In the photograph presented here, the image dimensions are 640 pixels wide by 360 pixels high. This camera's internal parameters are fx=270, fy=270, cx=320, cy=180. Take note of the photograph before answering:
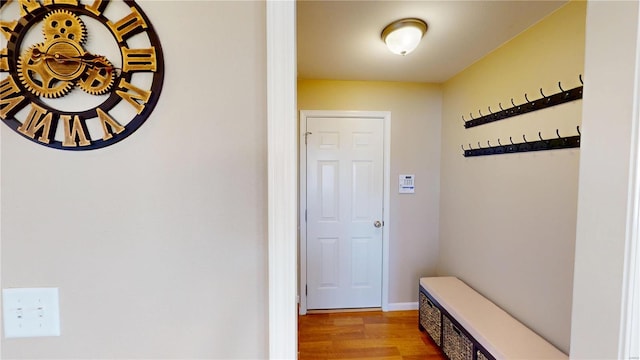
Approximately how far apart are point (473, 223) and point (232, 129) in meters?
2.32

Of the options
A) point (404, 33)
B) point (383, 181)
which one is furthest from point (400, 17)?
point (383, 181)

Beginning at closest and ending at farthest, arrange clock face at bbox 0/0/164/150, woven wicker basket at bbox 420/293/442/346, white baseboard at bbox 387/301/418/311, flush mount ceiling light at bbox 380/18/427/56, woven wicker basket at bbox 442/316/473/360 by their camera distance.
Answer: clock face at bbox 0/0/164/150 < flush mount ceiling light at bbox 380/18/427/56 < woven wicker basket at bbox 442/316/473/360 < woven wicker basket at bbox 420/293/442/346 < white baseboard at bbox 387/301/418/311

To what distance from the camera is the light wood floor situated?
7.26ft

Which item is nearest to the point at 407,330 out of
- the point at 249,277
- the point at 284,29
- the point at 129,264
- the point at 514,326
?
the point at 514,326

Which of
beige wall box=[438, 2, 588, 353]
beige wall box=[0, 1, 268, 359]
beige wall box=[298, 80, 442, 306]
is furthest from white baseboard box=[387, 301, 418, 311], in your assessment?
beige wall box=[0, 1, 268, 359]

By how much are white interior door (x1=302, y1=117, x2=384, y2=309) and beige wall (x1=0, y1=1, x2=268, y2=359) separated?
6.89 ft

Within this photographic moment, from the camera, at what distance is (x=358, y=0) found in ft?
4.87

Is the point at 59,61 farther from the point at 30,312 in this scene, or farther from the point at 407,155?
the point at 407,155

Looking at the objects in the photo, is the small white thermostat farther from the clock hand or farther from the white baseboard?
the clock hand

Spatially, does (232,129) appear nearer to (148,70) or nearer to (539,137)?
(148,70)

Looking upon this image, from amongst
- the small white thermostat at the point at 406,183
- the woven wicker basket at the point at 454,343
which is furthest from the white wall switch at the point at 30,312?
the small white thermostat at the point at 406,183

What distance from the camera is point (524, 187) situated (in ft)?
5.85

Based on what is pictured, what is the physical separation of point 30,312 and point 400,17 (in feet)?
6.69

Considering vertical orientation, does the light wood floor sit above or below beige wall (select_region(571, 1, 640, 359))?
below
